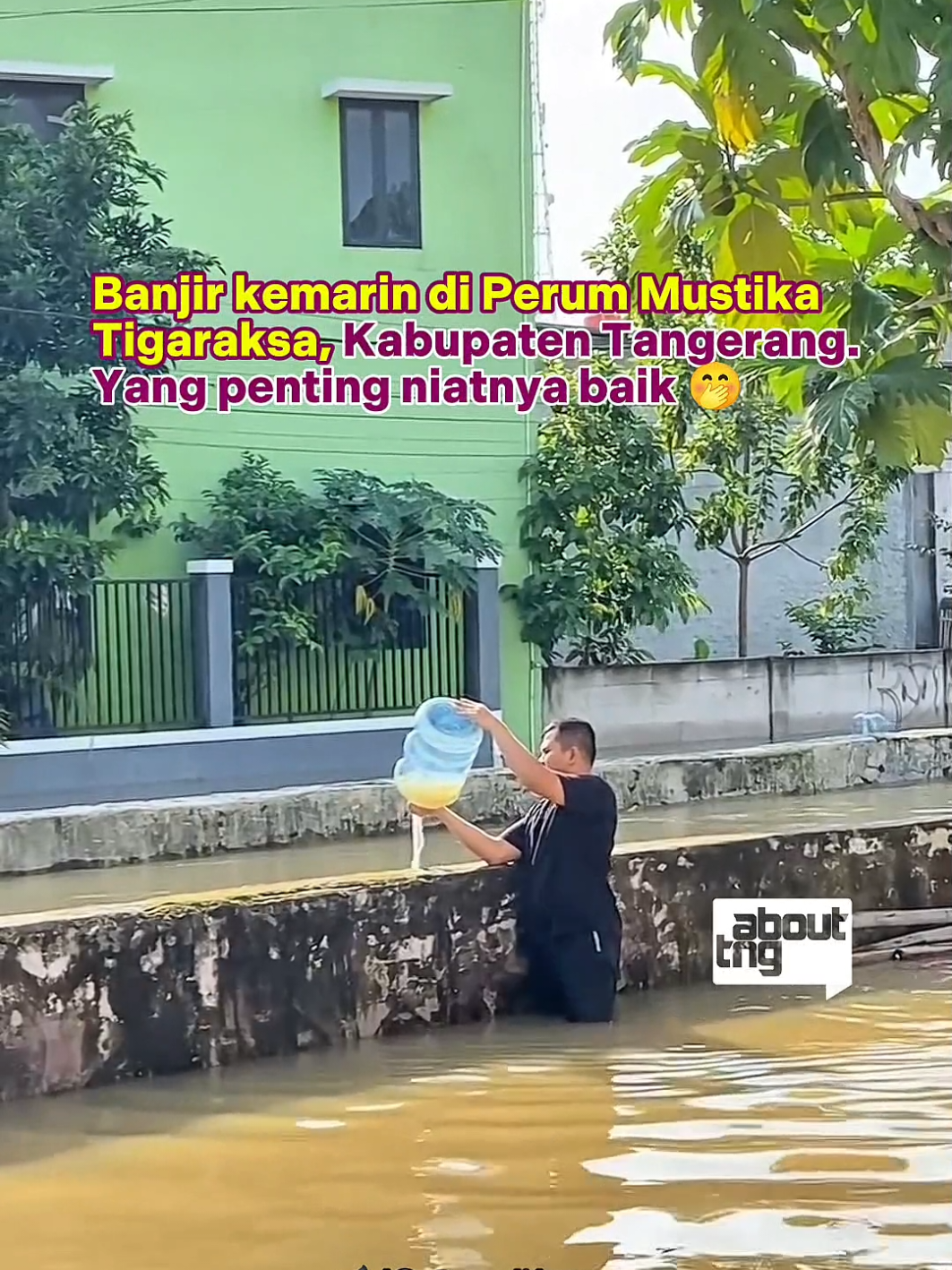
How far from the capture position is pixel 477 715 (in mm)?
6656

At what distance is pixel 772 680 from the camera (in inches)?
842

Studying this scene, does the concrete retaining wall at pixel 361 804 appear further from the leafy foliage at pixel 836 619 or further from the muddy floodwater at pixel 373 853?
the leafy foliage at pixel 836 619

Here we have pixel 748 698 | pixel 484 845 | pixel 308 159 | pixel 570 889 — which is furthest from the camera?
pixel 748 698

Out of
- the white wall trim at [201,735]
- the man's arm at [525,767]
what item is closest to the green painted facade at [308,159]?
the white wall trim at [201,735]

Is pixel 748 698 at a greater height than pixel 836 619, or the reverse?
pixel 836 619

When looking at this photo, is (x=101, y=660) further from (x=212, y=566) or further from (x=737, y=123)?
(x=737, y=123)

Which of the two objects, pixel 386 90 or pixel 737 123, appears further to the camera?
pixel 386 90

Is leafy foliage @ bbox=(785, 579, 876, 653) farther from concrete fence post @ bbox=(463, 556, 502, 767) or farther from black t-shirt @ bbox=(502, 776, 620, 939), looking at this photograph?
black t-shirt @ bbox=(502, 776, 620, 939)

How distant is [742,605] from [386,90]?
7.84 metres

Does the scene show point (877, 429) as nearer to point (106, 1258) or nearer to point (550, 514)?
point (106, 1258)

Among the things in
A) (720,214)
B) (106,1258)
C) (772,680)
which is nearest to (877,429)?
(720,214)

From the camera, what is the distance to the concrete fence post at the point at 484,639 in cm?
1758

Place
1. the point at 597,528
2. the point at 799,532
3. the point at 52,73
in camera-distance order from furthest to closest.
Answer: the point at 799,532, the point at 597,528, the point at 52,73

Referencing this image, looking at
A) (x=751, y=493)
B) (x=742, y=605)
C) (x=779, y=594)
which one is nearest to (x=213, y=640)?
(x=751, y=493)
